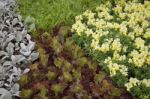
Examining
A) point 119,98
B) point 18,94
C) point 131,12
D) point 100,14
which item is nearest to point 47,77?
point 18,94

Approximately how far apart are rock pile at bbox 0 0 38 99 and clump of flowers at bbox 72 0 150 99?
72 centimetres

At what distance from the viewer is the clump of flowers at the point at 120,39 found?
457cm

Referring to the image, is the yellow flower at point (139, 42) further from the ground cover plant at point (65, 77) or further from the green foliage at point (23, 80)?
the green foliage at point (23, 80)

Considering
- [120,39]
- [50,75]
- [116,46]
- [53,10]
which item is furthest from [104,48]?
[53,10]

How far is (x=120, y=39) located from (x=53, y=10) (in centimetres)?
135

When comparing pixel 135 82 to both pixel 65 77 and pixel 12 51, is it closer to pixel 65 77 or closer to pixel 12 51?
pixel 65 77

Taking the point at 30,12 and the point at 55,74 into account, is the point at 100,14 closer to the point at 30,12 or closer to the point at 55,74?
the point at 30,12

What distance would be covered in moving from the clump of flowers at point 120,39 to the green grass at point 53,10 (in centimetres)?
19

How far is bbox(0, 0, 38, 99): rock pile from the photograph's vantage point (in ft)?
14.7

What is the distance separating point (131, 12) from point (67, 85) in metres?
1.93

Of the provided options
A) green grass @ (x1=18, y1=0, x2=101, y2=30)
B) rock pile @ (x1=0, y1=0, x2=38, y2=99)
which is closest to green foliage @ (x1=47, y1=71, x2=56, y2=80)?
rock pile @ (x1=0, y1=0, x2=38, y2=99)

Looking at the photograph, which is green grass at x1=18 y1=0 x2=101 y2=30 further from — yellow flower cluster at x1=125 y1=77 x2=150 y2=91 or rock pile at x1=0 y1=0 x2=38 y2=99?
yellow flower cluster at x1=125 y1=77 x2=150 y2=91

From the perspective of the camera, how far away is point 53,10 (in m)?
5.93

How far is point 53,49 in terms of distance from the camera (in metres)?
5.08
